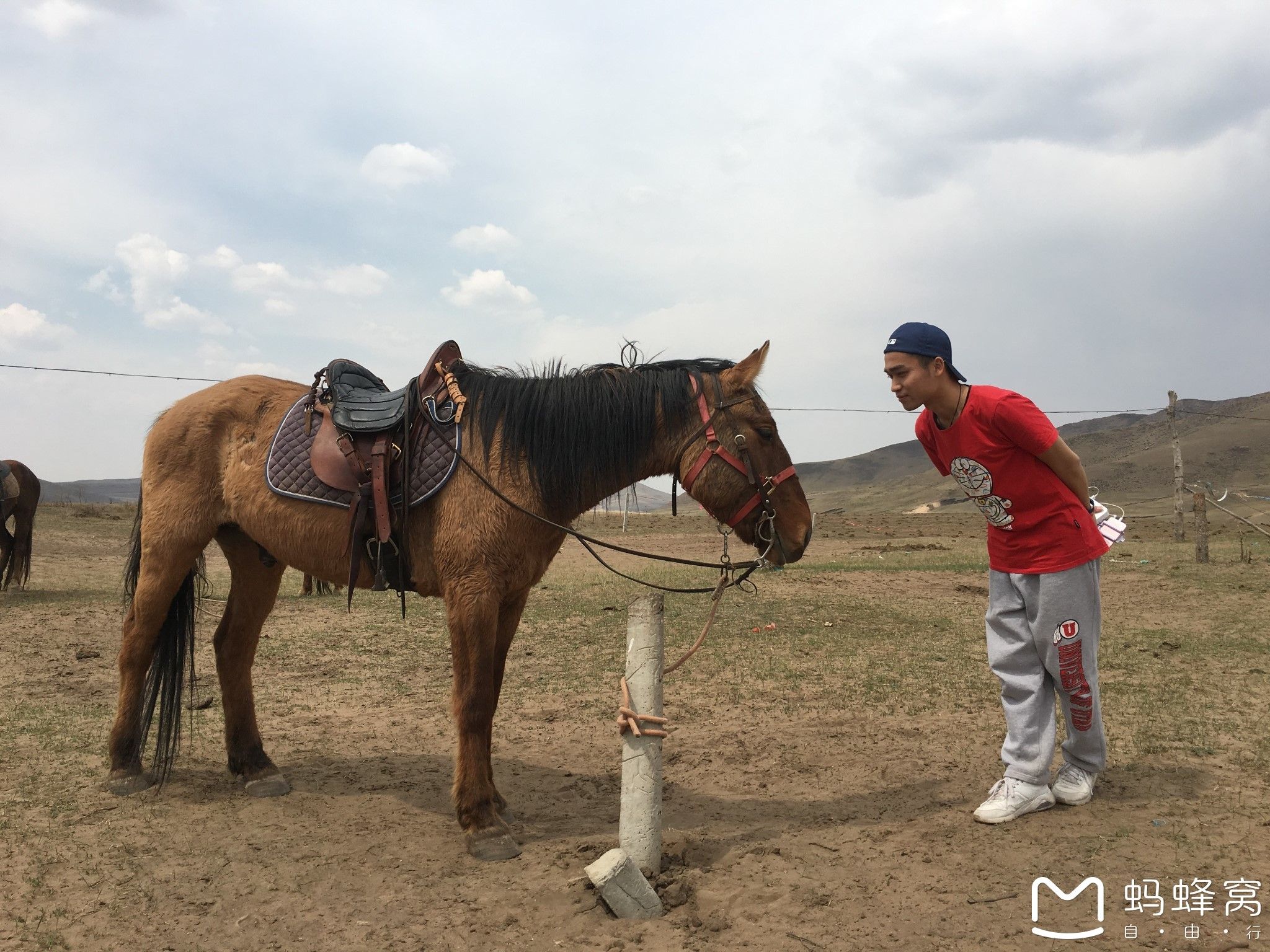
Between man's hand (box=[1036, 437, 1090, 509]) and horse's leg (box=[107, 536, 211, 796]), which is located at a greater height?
man's hand (box=[1036, 437, 1090, 509])

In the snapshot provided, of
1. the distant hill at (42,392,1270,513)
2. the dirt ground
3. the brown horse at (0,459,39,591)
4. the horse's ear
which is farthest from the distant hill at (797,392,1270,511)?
the horse's ear

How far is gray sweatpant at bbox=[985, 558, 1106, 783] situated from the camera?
137 inches

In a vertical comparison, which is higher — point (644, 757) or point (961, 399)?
point (961, 399)

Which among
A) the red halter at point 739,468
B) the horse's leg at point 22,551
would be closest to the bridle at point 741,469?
the red halter at point 739,468

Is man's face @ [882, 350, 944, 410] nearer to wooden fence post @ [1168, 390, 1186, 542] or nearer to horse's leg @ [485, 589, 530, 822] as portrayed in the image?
horse's leg @ [485, 589, 530, 822]

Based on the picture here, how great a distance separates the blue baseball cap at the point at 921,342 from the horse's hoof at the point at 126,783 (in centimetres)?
448

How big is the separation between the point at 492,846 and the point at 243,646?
6.72 feet

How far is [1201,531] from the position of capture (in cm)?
1429

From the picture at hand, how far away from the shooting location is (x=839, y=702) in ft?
19.8

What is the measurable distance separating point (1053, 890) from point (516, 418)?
9.61 feet

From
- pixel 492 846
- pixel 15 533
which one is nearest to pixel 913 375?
pixel 492 846

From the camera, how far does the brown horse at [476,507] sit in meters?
3.65

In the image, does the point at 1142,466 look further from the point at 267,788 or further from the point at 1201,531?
the point at 267,788

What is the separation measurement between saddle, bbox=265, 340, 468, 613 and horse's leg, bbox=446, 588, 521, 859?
478 millimetres
